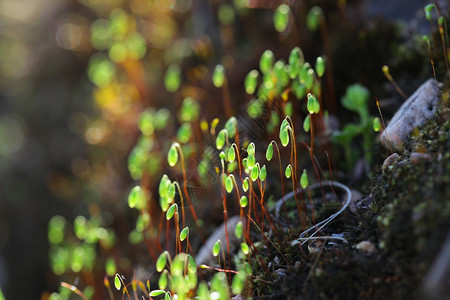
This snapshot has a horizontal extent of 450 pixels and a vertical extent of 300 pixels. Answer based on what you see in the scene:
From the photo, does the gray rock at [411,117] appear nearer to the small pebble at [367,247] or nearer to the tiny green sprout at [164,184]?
the small pebble at [367,247]

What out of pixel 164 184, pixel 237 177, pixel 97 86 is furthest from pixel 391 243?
pixel 97 86

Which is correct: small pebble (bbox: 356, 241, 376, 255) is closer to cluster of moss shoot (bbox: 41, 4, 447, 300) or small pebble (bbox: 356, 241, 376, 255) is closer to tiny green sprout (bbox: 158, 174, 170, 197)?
cluster of moss shoot (bbox: 41, 4, 447, 300)

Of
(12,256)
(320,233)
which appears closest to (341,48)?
(320,233)

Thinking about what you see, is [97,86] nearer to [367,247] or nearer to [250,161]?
[250,161]

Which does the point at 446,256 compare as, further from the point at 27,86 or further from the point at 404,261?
the point at 27,86

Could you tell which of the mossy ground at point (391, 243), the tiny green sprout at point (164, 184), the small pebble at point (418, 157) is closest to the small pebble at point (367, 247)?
the mossy ground at point (391, 243)

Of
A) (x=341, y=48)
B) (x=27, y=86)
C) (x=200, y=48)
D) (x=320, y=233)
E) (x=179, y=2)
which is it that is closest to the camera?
(x=320, y=233)

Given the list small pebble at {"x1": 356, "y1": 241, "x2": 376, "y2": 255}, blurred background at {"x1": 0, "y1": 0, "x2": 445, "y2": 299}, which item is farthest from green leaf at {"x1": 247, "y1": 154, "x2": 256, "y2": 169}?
blurred background at {"x1": 0, "y1": 0, "x2": 445, "y2": 299}

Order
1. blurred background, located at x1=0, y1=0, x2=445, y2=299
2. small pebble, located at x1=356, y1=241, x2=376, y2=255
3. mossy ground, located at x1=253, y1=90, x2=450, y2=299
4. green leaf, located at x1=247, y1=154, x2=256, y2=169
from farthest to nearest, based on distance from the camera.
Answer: blurred background, located at x1=0, y1=0, x2=445, y2=299
green leaf, located at x1=247, y1=154, x2=256, y2=169
small pebble, located at x1=356, y1=241, x2=376, y2=255
mossy ground, located at x1=253, y1=90, x2=450, y2=299
